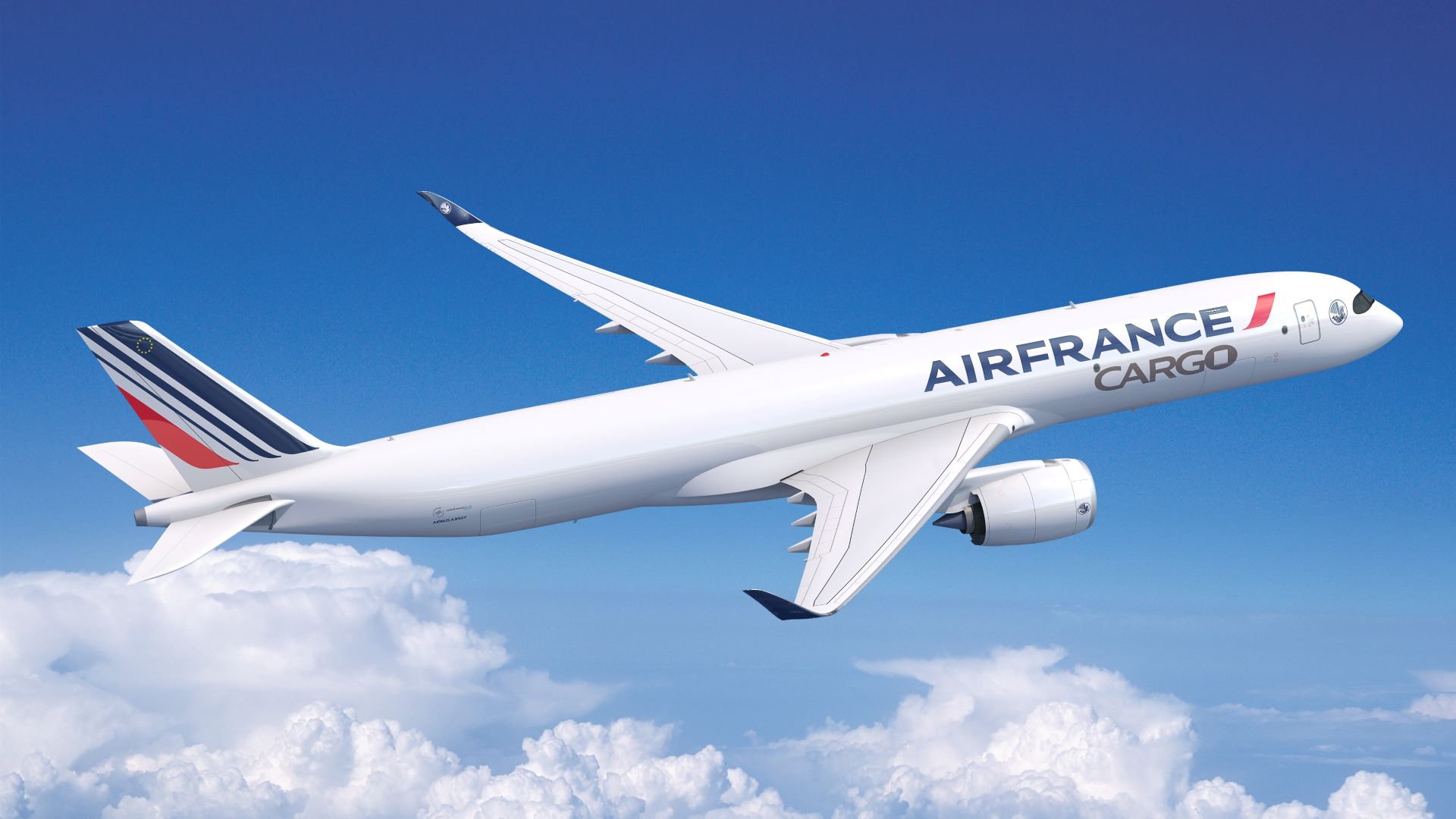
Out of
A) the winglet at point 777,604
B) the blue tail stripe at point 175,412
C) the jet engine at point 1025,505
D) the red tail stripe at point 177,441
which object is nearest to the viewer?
the winglet at point 777,604

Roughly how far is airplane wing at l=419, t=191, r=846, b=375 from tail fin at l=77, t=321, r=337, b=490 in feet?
34.2

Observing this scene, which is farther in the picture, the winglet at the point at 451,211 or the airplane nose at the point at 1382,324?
the winglet at the point at 451,211

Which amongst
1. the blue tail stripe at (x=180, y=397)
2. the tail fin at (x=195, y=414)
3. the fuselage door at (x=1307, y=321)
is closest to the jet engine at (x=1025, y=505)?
the fuselage door at (x=1307, y=321)

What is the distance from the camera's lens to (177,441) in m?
29.4

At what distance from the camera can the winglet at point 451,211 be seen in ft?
138

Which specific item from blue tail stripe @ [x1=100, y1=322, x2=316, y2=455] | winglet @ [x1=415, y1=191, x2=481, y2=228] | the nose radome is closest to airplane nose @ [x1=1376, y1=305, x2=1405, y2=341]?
the nose radome

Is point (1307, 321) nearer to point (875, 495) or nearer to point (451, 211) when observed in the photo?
point (875, 495)

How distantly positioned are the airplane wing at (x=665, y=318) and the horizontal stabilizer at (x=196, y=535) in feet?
38.4

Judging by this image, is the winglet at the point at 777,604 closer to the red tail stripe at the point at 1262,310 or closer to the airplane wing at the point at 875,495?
the airplane wing at the point at 875,495

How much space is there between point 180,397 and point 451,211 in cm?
1475

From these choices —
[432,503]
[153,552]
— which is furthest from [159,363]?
[432,503]

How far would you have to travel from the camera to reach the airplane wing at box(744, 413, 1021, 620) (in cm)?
2905

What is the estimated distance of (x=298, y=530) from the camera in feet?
101

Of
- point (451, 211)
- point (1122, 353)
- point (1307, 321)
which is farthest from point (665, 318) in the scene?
point (1307, 321)
